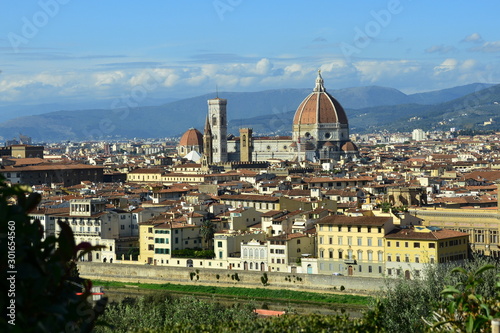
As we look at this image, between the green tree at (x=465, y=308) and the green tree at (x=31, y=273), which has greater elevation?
the green tree at (x=31, y=273)

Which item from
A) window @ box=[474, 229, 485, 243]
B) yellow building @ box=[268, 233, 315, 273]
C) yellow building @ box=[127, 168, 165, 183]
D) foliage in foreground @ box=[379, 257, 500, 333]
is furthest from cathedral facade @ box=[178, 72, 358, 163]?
foliage in foreground @ box=[379, 257, 500, 333]

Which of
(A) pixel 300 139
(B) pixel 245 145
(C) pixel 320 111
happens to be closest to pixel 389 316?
(B) pixel 245 145

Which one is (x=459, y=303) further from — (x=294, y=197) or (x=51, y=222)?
(x=294, y=197)

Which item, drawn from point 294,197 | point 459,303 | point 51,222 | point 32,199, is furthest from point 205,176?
point 32,199

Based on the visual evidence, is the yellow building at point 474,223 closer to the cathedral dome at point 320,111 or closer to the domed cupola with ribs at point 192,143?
the cathedral dome at point 320,111

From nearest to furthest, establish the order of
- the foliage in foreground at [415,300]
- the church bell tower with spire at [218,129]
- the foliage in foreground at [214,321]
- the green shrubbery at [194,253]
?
the foliage in foreground at [214,321], the foliage in foreground at [415,300], the green shrubbery at [194,253], the church bell tower with spire at [218,129]

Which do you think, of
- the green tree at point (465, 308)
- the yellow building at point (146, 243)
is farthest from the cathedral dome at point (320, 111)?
the green tree at point (465, 308)

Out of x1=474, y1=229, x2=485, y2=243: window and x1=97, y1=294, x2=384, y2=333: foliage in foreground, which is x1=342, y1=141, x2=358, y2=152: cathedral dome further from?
x1=97, y1=294, x2=384, y2=333: foliage in foreground
